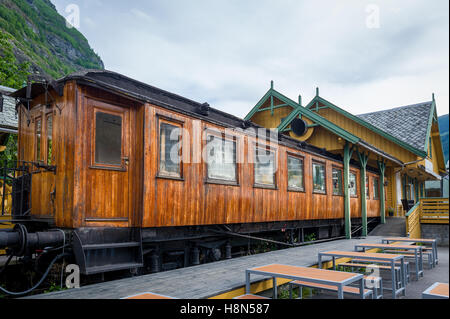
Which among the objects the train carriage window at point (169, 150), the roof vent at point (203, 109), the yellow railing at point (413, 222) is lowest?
the yellow railing at point (413, 222)

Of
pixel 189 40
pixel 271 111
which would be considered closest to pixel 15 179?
pixel 189 40

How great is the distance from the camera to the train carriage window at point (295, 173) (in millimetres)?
9203

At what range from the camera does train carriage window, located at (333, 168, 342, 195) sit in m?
11.7

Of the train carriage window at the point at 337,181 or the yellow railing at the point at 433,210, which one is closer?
the train carriage window at the point at 337,181

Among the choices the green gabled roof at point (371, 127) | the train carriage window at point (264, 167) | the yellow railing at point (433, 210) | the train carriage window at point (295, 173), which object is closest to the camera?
the train carriage window at point (264, 167)

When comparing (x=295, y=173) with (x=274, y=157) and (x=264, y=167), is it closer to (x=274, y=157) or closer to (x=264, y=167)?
(x=274, y=157)

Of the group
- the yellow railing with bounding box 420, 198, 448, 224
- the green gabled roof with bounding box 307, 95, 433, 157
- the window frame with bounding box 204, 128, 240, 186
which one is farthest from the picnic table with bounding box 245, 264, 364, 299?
the green gabled roof with bounding box 307, 95, 433, 157

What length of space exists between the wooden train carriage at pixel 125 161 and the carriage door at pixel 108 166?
14mm

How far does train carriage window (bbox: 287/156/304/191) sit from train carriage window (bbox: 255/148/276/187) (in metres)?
0.86

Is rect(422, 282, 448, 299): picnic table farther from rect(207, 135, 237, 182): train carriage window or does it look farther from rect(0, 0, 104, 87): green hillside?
rect(0, 0, 104, 87): green hillside

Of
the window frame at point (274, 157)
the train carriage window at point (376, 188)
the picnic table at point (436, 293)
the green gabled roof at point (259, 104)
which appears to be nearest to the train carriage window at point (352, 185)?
the train carriage window at point (376, 188)

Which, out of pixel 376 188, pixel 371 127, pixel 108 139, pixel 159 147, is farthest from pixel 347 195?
pixel 108 139

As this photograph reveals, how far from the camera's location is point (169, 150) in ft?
19.2

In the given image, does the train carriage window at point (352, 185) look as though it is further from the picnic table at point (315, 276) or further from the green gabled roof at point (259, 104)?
the picnic table at point (315, 276)
